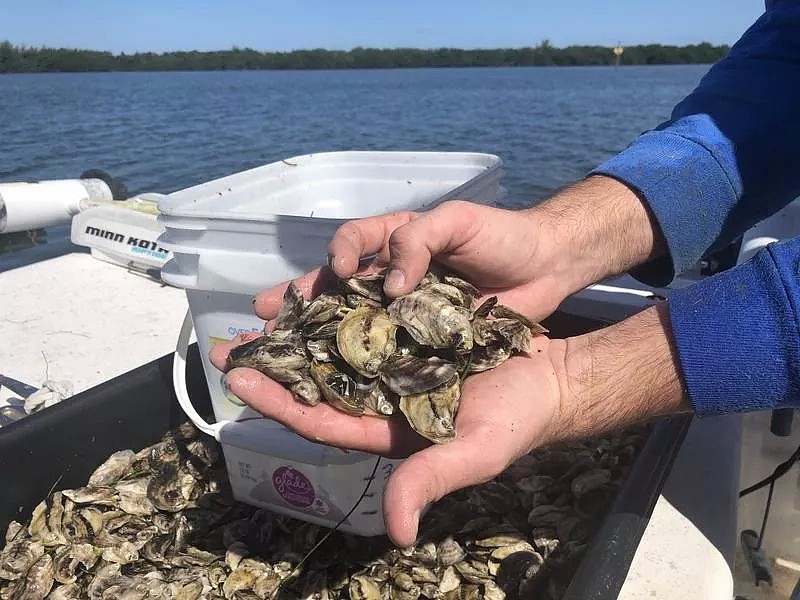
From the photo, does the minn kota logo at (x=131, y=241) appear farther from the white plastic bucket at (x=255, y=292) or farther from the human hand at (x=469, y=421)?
the human hand at (x=469, y=421)

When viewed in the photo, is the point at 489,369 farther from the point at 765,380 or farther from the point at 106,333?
the point at 106,333

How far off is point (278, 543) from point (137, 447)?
30.5 inches

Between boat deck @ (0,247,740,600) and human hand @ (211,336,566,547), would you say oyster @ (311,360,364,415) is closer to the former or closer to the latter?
human hand @ (211,336,566,547)

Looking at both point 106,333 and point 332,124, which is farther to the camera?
point 332,124

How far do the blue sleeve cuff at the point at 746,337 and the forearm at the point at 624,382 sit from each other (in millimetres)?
47

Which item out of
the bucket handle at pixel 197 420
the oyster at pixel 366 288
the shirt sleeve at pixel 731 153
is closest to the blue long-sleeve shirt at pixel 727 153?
the shirt sleeve at pixel 731 153

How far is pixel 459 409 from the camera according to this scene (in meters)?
1.60

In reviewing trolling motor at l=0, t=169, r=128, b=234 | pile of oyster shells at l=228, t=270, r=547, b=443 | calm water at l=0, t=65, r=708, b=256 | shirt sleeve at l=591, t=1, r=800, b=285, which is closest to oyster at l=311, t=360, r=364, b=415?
pile of oyster shells at l=228, t=270, r=547, b=443

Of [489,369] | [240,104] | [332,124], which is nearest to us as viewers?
[489,369]

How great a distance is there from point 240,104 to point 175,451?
35.6m

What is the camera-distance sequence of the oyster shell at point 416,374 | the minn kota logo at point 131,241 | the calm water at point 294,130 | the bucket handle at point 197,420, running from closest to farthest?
the oyster shell at point 416,374, the bucket handle at point 197,420, the minn kota logo at point 131,241, the calm water at point 294,130

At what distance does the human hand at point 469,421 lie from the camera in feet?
4.61

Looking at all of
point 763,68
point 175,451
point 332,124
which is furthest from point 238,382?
point 332,124

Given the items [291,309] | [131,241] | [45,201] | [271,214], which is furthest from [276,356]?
[45,201]
